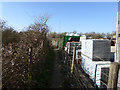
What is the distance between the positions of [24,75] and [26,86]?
32cm

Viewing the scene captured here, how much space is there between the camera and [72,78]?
3.57 m

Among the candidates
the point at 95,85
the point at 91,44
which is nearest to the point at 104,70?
the point at 95,85

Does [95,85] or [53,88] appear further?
[53,88]

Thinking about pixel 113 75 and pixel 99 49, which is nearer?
pixel 113 75

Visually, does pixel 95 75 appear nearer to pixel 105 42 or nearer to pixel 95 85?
pixel 95 85

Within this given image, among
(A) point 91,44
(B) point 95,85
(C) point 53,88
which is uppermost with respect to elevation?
(A) point 91,44

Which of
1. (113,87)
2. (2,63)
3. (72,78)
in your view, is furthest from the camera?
(72,78)

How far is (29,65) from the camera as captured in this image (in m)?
2.96

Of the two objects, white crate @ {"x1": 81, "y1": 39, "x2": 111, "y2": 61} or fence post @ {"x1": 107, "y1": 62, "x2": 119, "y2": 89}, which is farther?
white crate @ {"x1": 81, "y1": 39, "x2": 111, "y2": 61}

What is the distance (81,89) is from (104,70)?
905 mm

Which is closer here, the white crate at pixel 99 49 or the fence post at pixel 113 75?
the fence post at pixel 113 75

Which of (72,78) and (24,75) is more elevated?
(24,75)

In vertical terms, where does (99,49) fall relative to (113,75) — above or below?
above

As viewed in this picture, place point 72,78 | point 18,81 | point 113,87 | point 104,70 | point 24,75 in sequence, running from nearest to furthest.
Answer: point 113,87, point 18,81, point 24,75, point 104,70, point 72,78
